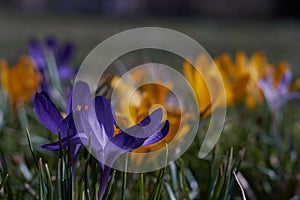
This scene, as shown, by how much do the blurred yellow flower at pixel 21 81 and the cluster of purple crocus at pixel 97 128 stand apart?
496 millimetres

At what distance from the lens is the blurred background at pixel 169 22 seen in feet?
18.0

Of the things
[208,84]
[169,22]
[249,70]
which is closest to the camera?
[208,84]

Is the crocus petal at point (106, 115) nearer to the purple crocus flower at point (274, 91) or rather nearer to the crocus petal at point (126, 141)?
the crocus petal at point (126, 141)

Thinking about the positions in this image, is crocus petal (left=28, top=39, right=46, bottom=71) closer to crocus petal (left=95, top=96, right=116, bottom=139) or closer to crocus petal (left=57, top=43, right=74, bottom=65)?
crocus petal (left=57, top=43, right=74, bottom=65)

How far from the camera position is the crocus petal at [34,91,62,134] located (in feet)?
1.55

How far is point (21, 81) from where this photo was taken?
992 millimetres

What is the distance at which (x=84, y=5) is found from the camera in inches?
427

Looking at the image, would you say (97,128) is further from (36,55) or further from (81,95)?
(36,55)

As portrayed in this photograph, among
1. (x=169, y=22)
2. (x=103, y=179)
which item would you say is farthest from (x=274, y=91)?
(x=169, y=22)

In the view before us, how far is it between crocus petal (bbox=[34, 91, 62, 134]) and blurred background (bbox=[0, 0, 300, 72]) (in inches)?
132

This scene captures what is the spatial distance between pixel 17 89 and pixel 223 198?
534 millimetres

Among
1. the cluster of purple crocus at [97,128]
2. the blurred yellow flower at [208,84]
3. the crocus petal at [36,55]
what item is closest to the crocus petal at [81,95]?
the cluster of purple crocus at [97,128]

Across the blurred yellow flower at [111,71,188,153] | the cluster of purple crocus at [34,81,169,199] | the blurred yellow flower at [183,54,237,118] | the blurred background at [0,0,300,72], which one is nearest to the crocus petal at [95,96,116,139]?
the cluster of purple crocus at [34,81,169,199]

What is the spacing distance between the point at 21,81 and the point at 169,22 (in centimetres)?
723
